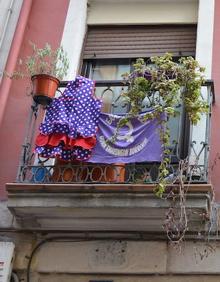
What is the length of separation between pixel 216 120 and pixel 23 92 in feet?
7.77

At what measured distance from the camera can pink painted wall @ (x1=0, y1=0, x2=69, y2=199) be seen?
8016 mm

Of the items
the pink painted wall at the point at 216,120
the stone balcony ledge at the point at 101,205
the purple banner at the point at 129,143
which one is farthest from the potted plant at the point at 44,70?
the pink painted wall at the point at 216,120

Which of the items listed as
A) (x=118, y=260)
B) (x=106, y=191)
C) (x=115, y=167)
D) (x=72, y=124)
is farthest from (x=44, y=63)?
(x=118, y=260)

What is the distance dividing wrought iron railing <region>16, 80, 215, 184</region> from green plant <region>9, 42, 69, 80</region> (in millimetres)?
422

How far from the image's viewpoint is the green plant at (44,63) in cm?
779

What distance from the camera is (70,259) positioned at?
7.29 meters

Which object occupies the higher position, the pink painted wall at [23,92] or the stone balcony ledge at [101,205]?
the pink painted wall at [23,92]

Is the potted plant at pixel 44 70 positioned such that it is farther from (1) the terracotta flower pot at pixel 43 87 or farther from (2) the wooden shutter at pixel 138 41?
(2) the wooden shutter at pixel 138 41

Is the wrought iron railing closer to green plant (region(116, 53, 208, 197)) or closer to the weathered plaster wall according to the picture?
green plant (region(116, 53, 208, 197))

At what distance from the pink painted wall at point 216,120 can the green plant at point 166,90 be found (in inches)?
19.8

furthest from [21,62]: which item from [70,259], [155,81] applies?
[70,259]

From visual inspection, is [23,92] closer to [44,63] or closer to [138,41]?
[44,63]

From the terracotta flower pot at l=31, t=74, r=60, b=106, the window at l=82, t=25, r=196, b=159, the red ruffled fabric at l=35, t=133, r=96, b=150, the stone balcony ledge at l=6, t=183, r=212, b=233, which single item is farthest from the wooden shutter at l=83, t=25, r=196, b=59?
the stone balcony ledge at l=6, t=183, r=212, b=233

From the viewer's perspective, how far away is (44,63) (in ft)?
25.7
